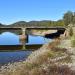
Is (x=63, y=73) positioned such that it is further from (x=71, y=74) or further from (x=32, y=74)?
(x=32, y=74)

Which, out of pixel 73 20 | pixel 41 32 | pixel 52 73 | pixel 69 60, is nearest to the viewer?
pixel 52 73

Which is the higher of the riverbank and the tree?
the tree

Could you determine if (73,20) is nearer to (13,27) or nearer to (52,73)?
(13,27)

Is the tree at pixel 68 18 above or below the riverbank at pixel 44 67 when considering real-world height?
above

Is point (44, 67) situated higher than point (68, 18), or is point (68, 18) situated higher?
point (68, 18)

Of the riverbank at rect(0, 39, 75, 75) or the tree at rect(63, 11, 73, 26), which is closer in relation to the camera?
the riverbank at rect(0, 39, 75, 75)

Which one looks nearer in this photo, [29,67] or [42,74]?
[42,74]

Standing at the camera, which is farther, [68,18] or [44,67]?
[68,18]

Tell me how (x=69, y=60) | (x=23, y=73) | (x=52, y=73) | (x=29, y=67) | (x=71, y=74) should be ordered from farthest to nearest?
(x=69, y=60) < (x=29, y=67) < (x=23, y=73) < (x=52, y=73) < (x=71, y=74)

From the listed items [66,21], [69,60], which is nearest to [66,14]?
[66,21]

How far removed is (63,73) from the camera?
1579 cm

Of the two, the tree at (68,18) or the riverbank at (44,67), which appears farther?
the tree at (68,18)

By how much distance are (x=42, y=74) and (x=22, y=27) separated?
11739cm

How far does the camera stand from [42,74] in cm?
1670
